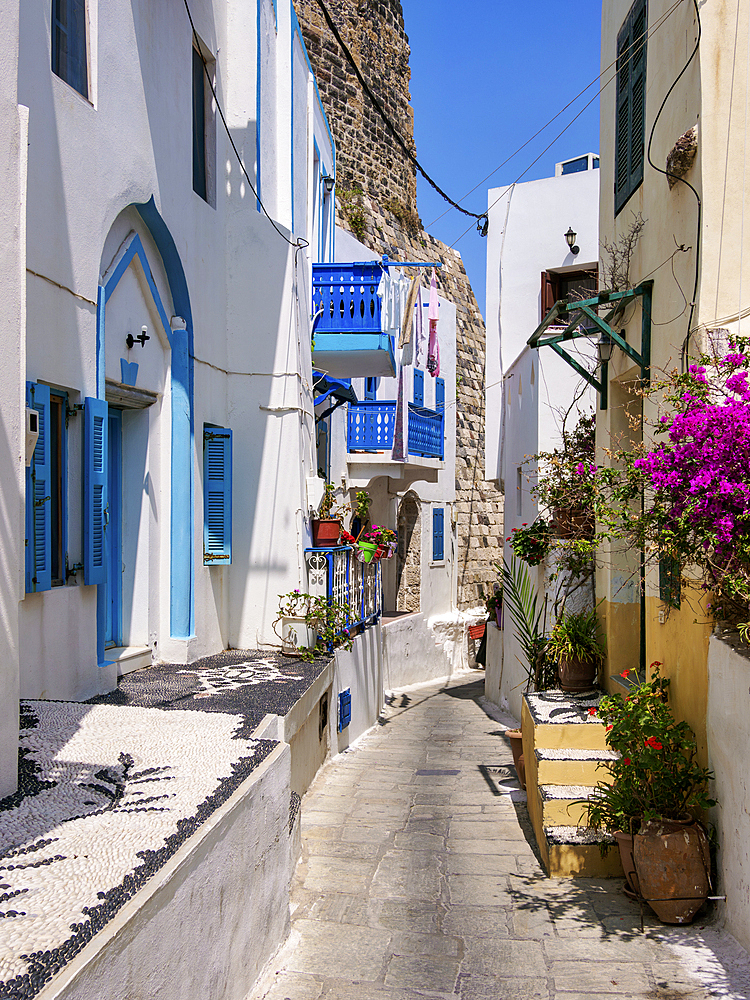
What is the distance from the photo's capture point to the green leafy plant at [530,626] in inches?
314

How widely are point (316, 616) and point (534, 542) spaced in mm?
2647

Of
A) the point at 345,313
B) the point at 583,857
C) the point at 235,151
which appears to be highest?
the point at 235,151

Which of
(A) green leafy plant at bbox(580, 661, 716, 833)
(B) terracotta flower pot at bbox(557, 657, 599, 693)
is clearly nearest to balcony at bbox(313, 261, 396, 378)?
(B) terracotta flower pot at bbox(557, 657, 599, 693)

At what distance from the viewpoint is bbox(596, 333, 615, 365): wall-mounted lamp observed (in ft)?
24.4

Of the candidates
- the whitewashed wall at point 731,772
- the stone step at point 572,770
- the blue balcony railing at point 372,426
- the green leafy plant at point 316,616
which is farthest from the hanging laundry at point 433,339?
the whitewashed wall at point 731,772

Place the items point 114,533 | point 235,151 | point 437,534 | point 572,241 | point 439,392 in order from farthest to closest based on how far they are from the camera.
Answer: point 437,534, point 439,392, point 572,241, point 235,151, point 114,533

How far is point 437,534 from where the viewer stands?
20.5m

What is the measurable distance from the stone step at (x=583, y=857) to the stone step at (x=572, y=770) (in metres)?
0.54

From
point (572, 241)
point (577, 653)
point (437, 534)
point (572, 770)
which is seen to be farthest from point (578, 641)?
point (437, 534)

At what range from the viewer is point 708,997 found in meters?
3.64

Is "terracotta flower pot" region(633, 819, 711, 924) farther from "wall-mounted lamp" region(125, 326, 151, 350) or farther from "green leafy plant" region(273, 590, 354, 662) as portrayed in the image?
"wall-mounted lamp" region(125, 326, 151, 350)

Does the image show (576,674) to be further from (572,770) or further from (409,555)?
(409,555)

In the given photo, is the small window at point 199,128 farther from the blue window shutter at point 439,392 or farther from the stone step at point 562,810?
the blue window shutter at point 439,392

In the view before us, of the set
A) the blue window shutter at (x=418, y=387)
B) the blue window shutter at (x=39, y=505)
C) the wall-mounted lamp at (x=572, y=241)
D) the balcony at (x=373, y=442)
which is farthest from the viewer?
the blue window shutter at (x=418, y=387)
